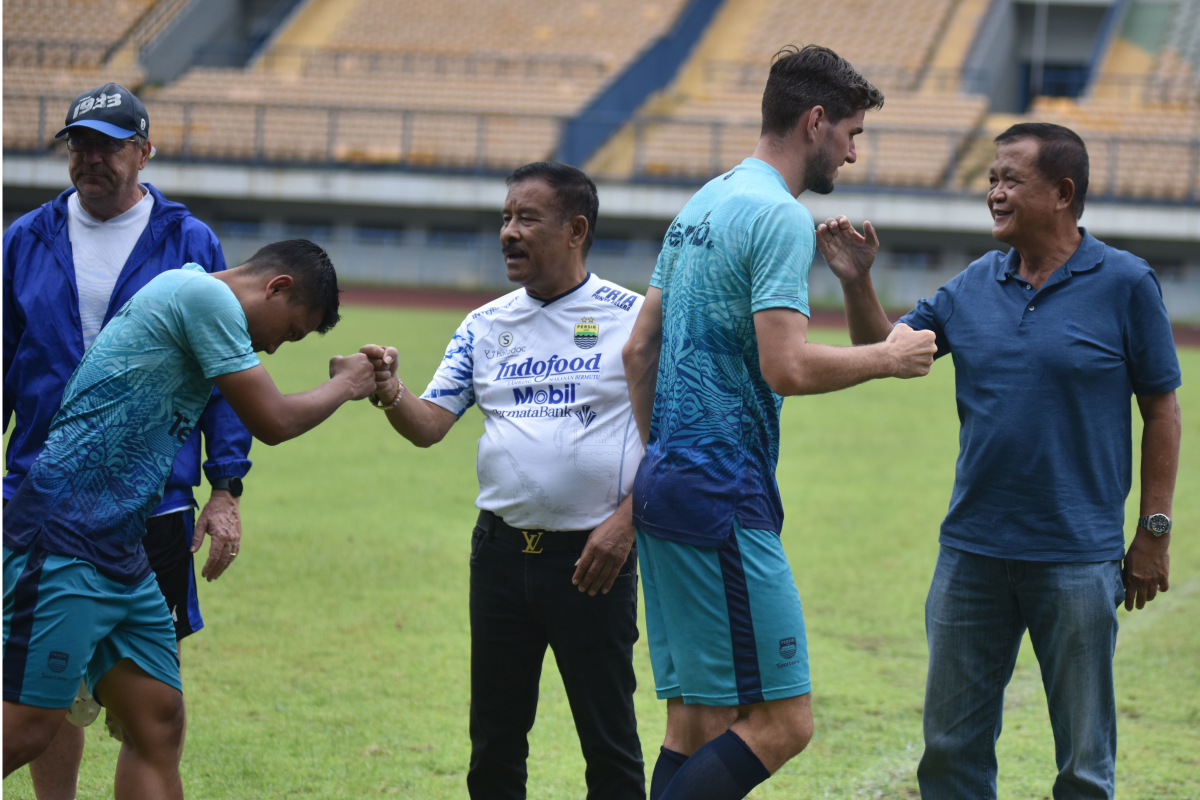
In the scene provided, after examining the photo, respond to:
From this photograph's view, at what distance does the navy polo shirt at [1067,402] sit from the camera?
10.2 ft

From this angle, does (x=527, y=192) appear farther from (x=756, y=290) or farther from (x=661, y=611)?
(x=661, y=611)

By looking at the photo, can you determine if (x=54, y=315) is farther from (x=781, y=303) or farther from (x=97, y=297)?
(x=781, y=303)

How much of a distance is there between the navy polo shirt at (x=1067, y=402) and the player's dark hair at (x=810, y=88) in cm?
81

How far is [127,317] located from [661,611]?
4.88 ft

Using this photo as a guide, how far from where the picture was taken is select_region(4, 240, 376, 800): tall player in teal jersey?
273 centimetres

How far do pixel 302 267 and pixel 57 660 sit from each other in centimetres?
110

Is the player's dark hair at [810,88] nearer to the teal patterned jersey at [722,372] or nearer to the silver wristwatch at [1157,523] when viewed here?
the teal patterned jersey at [722,372]

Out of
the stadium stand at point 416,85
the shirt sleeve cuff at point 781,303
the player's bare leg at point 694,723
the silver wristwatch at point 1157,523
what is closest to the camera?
the shirt sleeve cuff at point 781,303

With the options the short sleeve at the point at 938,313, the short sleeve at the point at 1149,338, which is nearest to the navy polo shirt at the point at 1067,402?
the short sleeve at the point at 1149,338

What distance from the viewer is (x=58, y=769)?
355 cm

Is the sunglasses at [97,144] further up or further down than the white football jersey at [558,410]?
further up

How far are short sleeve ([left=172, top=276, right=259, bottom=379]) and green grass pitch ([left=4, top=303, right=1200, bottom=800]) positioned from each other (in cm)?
177

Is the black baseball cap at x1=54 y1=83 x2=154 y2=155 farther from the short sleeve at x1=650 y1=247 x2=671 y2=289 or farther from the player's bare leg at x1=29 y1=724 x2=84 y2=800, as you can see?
the player's bare leg at x1=29 y1=724 x2=84 y2=800

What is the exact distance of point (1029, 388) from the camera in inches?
124
